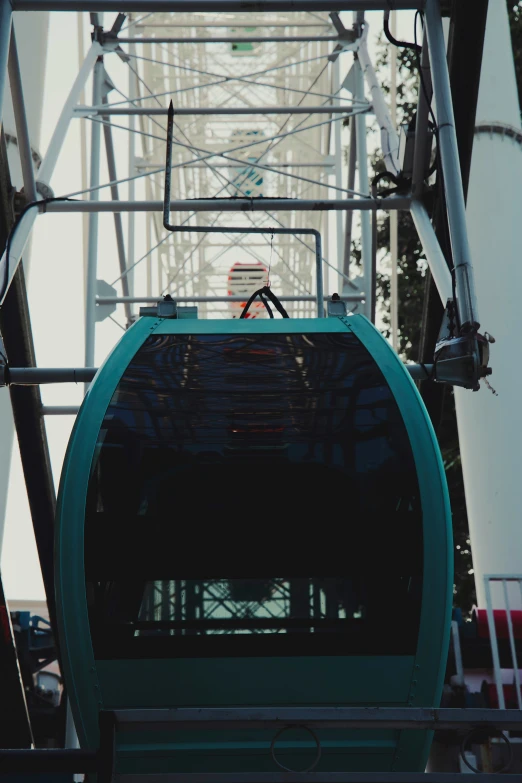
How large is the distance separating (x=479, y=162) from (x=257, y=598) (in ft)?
24.0

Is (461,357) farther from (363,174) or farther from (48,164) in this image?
(363,174)

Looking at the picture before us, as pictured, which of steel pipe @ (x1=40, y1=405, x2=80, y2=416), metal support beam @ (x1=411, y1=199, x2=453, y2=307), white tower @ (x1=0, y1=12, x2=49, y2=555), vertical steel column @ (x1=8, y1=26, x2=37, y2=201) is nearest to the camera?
metal support beam @ (x1=411, y1=199, x2=453, y2=307)

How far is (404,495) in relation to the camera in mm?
4188

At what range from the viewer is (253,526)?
4.17 metres

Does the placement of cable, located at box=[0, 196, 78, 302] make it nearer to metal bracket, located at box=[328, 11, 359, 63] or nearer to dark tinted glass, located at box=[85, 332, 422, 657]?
dark tinted glass, located at box=[85, 332, 422, 657]

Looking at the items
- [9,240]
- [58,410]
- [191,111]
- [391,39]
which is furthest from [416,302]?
[9,240]

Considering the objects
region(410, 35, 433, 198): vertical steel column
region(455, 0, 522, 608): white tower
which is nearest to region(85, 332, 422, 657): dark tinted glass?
region(410, 35, 433, 198): vertical steel column

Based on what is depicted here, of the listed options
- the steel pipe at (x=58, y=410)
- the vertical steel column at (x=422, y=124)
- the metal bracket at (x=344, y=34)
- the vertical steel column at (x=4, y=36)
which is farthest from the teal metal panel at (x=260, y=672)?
the metal bracket at (x=344, y=34)

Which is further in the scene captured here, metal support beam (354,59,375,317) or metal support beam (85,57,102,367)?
metal support beam (354,59,375,317)

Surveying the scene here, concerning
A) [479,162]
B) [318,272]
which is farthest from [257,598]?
[479,162]

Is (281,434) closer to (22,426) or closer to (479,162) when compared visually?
(22,426)

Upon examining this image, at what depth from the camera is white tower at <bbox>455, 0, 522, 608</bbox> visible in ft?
30.0

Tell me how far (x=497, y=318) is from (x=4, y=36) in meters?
5.36

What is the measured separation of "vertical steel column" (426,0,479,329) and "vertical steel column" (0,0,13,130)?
266cm
